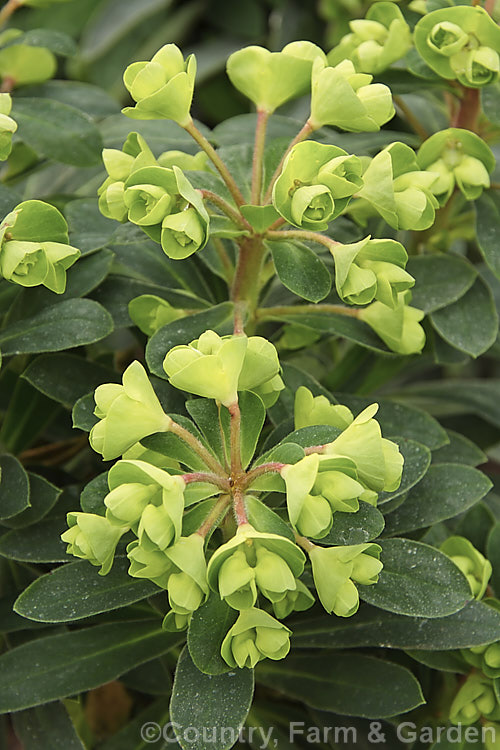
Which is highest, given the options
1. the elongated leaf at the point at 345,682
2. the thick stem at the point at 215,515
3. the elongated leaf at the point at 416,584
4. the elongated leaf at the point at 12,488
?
the thick stem at the point at 215,515

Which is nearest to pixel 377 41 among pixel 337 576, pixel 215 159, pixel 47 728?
pixel 215 159

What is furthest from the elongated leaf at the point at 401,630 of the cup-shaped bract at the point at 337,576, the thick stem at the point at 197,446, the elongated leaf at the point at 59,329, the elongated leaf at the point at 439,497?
the elongated leaf at the point at 59,329

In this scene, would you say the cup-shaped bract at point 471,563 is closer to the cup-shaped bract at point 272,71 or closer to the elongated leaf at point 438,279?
the elongated leaf at point 438,279

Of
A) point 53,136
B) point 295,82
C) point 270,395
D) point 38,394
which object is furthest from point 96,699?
point 295,82

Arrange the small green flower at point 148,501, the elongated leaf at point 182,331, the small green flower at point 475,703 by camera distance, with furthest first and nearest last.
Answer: the small green flower at point 475,703, the elongated leaf at point 182,331, the small green flower at point 148,501

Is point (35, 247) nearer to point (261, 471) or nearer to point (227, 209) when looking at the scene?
point (227, 209)
